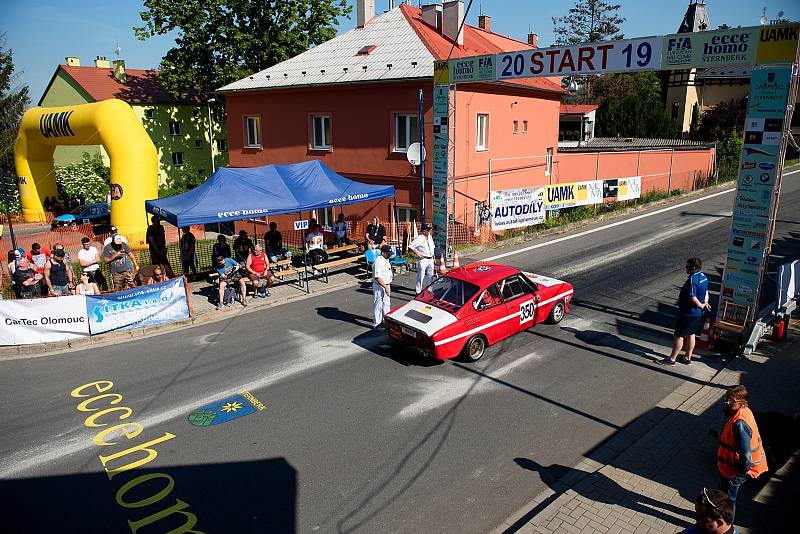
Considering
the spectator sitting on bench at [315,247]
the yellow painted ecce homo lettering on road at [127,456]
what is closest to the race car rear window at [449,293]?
the yellow painted ecce homo lettering on road at [127,456]

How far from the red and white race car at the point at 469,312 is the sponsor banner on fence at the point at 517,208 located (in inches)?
348

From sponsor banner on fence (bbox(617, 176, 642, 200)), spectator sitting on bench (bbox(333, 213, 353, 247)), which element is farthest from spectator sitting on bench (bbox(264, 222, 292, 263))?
sponsor banner on fence (bbox(617, 176, 642, 200))

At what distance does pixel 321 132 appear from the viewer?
24.8 m

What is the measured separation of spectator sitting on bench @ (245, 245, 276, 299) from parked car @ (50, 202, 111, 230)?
1883 centimetres

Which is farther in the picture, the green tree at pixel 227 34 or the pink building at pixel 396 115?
the green tree at pixel 227 34

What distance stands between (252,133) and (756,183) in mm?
23098

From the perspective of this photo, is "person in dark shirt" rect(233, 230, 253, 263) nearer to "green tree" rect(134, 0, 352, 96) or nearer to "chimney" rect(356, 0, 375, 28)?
"chimney" rect(356, 0, 375, 28)

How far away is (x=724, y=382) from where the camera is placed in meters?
9.45

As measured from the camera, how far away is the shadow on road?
633cm

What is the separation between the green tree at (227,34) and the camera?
33719mm

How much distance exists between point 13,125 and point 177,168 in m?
10.9

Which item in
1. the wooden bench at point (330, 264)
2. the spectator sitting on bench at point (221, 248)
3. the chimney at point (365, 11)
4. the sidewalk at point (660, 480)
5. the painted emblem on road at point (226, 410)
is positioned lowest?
the painted emblem on road at point (226, 410)

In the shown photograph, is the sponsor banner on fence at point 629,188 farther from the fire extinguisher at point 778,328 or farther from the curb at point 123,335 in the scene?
the curb at point 123,335

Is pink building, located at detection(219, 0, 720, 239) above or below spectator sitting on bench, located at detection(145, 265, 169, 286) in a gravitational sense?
above
